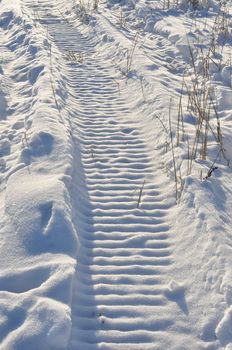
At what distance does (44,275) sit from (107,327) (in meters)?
0.59

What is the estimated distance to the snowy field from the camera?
3225mm

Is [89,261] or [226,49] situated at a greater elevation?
[226,49]

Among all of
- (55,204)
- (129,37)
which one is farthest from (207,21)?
(55,204)

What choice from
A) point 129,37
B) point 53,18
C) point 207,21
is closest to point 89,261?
point 129,37

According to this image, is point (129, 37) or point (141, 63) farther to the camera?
point (129, 37)

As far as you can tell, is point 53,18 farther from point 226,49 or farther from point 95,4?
point 226,49

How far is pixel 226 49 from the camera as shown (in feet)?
27.2

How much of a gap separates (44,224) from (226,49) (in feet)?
18.7

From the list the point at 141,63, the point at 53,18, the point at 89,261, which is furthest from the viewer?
the point at 53,18

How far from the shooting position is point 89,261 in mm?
3846

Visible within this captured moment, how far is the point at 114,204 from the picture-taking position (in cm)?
453

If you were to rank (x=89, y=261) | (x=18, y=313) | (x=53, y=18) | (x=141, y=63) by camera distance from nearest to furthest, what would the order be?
(x=18, y=313) < (x=89, y=261) < (x=141, y=63) < (x=53, y=18)

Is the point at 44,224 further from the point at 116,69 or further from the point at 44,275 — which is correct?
the point at 116,69

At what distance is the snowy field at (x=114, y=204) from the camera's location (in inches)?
127
